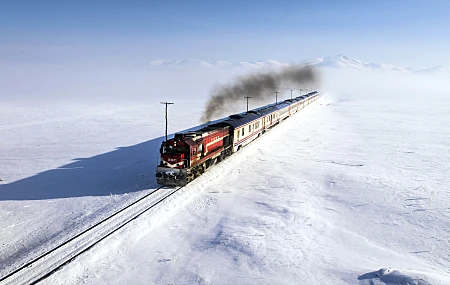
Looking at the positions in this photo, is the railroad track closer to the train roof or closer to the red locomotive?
the red locomotive

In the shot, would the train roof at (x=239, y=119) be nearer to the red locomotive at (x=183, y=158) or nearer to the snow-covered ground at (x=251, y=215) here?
the snow-covered ground at (x=251, y=215)

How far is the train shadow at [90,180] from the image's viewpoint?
23.1 meters

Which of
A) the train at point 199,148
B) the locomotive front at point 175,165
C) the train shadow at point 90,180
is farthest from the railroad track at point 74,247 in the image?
the train shadow at point 90,180

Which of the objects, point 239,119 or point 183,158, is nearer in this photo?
point 183,158

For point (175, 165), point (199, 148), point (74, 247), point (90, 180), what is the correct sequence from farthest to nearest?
point (90, 180) → point (199, 148) → point (175, 165) → point (74, 247)

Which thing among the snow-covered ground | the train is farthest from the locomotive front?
the snow-covered ground

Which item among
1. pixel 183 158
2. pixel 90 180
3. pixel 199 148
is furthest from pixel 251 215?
pixel 90 180

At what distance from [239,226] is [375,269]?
7040mm

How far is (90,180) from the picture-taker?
1029 inches

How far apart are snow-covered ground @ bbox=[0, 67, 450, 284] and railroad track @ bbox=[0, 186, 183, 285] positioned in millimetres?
582

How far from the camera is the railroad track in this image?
13.3 meters

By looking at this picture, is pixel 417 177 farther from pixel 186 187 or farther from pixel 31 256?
pixel 31 256

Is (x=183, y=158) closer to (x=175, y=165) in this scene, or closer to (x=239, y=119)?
(x=175, y=165)

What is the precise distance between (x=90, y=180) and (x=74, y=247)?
11.5 metres
